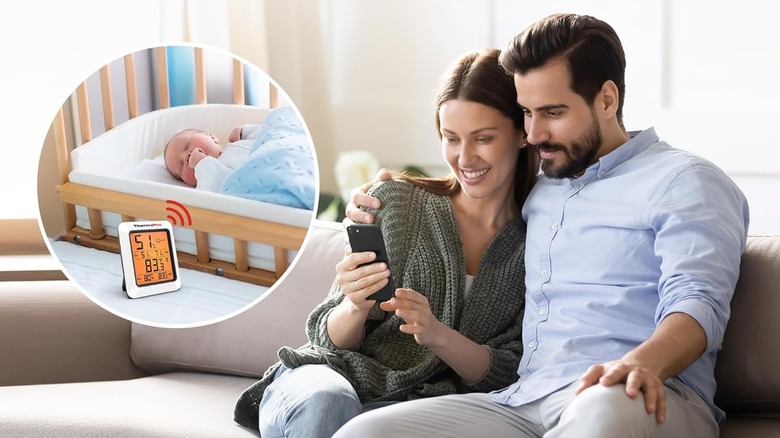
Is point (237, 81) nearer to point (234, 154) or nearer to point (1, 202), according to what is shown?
point (234, 154)

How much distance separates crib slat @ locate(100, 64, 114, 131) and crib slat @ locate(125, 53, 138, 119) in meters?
0.04

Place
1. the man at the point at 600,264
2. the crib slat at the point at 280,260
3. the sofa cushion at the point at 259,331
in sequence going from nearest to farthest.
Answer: the man at the point at 600,264 → the crib slat at the point at 280,260 → the sofa cushion at the point at 259,331

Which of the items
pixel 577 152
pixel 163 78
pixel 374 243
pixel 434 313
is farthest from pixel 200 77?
pixel 577 152

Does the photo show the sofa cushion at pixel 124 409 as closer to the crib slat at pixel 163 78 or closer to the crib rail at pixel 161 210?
the crib rail at pixel 161 210

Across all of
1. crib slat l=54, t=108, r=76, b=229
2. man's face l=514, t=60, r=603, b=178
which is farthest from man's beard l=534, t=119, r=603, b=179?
crib slat l=54, t=108, r=76, b=229

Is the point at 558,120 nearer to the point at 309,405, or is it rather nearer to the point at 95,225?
the point at 309,405

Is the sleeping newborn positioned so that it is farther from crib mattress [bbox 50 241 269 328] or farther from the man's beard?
the man's beard

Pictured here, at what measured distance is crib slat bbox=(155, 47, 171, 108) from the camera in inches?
73.0

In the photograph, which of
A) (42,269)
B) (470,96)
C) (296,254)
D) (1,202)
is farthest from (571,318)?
(1,202)

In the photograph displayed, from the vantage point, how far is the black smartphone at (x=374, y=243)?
5.42ft

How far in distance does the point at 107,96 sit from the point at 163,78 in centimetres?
12

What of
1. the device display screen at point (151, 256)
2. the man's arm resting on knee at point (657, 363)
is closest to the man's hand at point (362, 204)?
the device display screen at point (151, 256)

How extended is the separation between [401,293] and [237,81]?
589mm

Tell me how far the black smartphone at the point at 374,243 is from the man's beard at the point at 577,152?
33 cm
